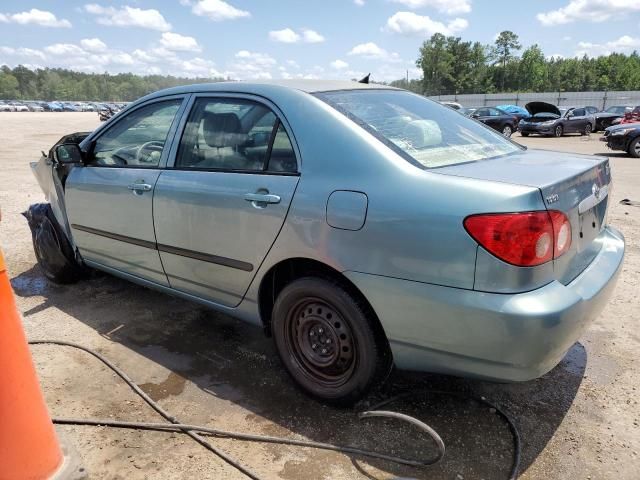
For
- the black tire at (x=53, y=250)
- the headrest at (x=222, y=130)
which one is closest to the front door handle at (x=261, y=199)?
the headrest at (x=222, y=130)

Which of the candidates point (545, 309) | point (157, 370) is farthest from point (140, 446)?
point (545, 309)

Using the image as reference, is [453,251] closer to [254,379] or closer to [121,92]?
[254,379]

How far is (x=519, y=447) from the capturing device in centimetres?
232

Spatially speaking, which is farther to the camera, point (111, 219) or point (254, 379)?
point (111, 219)

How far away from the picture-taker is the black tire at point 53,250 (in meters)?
4.34

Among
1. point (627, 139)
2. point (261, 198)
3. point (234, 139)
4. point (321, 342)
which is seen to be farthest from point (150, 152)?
point (627, 139)


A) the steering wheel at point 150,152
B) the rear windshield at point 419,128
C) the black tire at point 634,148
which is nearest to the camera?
the rear windshield at point 419,128

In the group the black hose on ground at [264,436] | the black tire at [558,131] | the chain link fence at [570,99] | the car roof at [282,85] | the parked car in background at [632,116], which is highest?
the car roof at [282,85]

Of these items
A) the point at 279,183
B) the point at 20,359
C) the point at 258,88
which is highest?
the point at 258,88

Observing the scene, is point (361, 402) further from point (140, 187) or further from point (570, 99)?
point (570, 99)

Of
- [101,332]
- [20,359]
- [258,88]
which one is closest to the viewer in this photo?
[20,359]

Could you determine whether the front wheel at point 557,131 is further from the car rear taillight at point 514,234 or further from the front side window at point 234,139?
the car rear taillight at point 514,234

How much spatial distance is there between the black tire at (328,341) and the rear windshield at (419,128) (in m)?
0.77

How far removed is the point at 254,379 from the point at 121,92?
6437 inches
